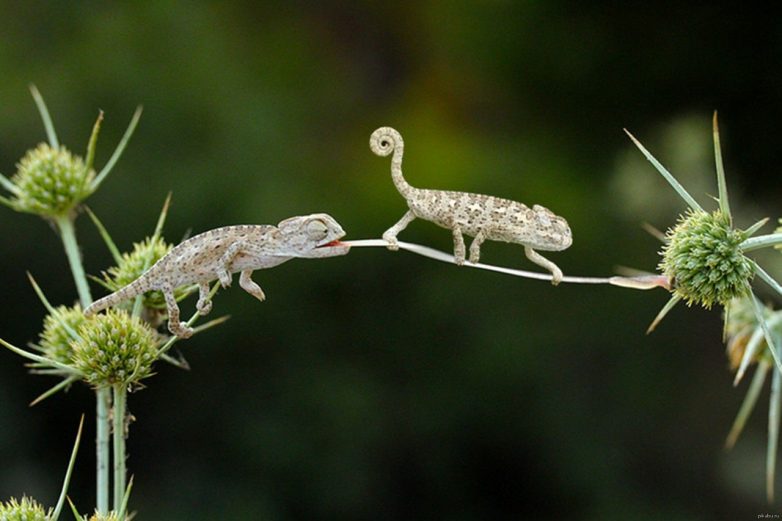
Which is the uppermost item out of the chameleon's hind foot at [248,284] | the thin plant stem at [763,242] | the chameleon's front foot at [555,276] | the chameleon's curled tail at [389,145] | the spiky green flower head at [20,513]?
the chameleon's curled tail at [389,145]

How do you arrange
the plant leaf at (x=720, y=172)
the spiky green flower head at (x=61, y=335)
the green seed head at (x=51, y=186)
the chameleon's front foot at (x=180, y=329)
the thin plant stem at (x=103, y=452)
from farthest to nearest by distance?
the green seed head at (x=51, y=186)
the spiky green flower head at (x=61, y=335)
the thin plant stem at (x=103, y=452)
the chameleon's front foot at (x=180, y=329)
the plant leaf at (x=720, y=172)

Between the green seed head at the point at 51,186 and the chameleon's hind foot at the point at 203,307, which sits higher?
the green seed head at the point at 51,186

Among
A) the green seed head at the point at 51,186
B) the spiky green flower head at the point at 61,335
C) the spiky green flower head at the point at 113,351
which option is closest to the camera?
the spiky green flower head at the point at 113,351

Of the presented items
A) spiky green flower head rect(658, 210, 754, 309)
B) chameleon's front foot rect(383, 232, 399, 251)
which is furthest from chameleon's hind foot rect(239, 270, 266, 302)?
spiky green flower head rect(658, 210, 754, 309)

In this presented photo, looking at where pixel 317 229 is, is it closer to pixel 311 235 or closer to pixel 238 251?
pixel 311 235

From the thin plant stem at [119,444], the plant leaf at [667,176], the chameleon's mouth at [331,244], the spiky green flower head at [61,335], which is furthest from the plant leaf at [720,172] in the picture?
the spiky green flower head at [61,335]

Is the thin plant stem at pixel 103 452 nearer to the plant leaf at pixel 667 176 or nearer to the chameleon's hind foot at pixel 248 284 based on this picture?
the chameleon's hind foot at pixel 248 284

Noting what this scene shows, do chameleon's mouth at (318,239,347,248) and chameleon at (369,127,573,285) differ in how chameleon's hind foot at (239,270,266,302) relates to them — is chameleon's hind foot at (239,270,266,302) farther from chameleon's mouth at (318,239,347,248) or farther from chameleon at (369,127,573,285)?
chameleon at (369,127,573,285)

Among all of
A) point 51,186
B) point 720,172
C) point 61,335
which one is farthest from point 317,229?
point 51,186
